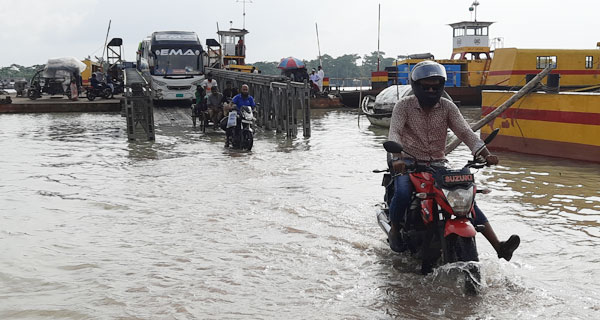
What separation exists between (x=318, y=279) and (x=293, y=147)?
10342 millimetres

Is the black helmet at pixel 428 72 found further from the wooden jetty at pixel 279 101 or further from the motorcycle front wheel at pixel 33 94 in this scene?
the motorcycle front wheel at pixel 33 94

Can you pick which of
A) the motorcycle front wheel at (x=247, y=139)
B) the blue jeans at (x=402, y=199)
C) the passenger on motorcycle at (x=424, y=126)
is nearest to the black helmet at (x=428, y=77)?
the passenger on motorcycle at (x=424, y=126)

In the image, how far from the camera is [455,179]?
4.58 m

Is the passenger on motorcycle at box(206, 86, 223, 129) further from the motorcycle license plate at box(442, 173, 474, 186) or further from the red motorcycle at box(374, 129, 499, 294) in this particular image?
the motorcycle license plate at box(442, 173, 474, 186)

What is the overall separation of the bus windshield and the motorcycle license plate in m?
25.2

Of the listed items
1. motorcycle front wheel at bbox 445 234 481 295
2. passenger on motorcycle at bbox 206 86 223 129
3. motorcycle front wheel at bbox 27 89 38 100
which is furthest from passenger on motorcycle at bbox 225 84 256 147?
motorcycle front wheel at bbox 27 89 38 100

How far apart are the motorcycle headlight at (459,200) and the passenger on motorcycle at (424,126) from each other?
20.4 inches

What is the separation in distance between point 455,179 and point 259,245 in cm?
235

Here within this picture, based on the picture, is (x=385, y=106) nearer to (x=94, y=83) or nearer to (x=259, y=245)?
(x=259, y=245)

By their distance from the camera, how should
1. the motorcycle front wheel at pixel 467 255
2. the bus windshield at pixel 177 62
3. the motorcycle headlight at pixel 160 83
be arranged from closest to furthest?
the motorcycle front wheel at pixel 467 255 < the bus windshield at pixel 177 62 < the motorcycle headlight at pixel 160 83

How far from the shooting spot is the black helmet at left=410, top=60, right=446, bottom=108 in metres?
5.09

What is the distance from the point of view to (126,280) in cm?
518

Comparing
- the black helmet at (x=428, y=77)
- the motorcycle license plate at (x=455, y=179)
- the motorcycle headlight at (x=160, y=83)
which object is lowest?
the motorcycle license plate at (x=455, y=179)

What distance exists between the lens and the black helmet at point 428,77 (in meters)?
5.09
